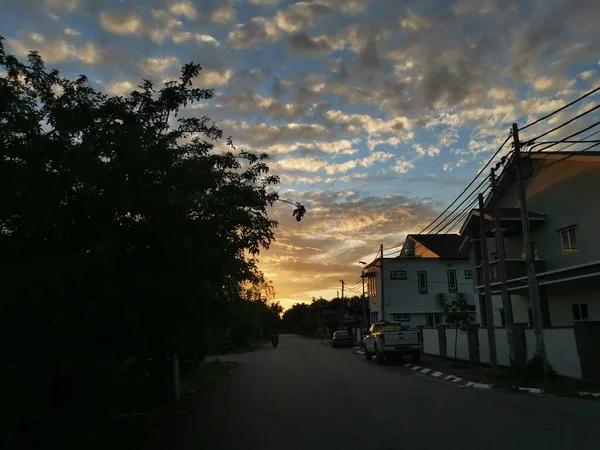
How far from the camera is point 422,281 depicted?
→ 53031mm

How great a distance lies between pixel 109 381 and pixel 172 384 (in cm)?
689

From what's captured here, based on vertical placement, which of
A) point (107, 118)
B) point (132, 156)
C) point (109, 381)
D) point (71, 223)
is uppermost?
point (107, 118)

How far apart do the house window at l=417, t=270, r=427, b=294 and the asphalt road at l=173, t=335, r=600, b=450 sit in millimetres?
37265

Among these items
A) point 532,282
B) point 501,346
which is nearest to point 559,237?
point 501,346

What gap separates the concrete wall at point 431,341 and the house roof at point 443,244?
20.8 metres

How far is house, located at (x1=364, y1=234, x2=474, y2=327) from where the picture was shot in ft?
172

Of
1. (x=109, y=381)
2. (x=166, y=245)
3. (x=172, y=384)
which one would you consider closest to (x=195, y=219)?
(x=166, y=245)

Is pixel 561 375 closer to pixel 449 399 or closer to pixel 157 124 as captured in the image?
pixel 449 399

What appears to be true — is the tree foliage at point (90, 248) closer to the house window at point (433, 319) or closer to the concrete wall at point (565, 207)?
the concrete wall at point (565, 207)

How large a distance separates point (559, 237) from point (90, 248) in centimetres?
2308

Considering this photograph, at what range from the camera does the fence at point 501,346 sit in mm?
16578

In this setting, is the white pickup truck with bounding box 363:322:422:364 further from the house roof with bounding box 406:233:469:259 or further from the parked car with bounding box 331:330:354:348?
the house roof with bounding box 406:233:469:259

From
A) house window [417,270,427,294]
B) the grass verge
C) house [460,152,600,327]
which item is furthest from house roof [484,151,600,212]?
house window [417,270,427,294]

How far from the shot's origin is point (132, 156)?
7.09 metres
